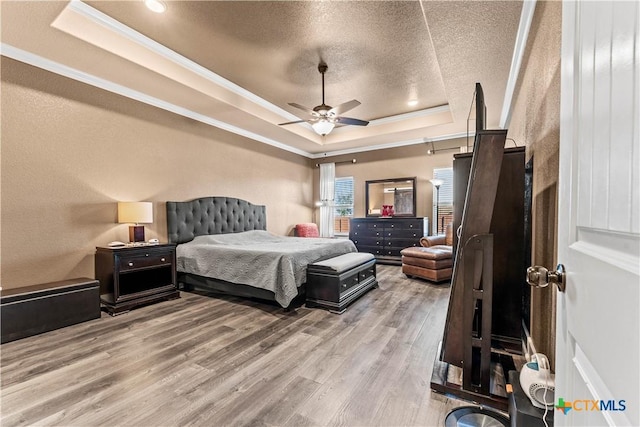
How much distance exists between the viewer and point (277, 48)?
10.7 ft

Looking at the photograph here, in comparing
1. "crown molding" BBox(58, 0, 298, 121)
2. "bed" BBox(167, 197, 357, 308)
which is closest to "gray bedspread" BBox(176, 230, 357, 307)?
"bed" BBox(167, 197, 357, 308)

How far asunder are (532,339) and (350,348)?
4.41 ft

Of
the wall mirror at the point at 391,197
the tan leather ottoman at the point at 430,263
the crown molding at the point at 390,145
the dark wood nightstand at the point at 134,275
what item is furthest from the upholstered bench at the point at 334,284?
the crown molding at the point at 390,145

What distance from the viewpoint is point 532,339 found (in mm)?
2020

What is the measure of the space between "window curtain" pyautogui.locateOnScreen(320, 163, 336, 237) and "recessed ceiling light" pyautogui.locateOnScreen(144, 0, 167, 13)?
5089 mm

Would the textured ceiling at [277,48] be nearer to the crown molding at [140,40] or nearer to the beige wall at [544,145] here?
the crown molding at [140,40]

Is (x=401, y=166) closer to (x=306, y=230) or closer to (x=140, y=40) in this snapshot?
(x=306, y=230)

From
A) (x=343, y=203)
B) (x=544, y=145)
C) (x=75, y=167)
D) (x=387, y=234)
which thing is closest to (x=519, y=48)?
(x=544, y=145)

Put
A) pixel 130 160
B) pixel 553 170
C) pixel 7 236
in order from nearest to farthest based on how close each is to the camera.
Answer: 1. pixel 553 170
2. pixel 7 236
3. pixel 130 160

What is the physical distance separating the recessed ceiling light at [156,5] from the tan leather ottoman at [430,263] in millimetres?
4495

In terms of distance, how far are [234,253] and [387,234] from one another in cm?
363

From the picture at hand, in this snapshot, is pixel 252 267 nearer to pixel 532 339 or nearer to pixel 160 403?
pixel 160 403

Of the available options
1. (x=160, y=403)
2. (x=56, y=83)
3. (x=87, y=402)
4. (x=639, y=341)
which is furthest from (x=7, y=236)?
(x=639, y=341)

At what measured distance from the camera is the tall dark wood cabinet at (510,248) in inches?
89.5
